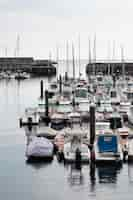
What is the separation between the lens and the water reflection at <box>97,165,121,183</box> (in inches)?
1050

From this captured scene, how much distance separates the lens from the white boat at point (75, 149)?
1138 inches

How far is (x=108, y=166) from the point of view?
28359 mm

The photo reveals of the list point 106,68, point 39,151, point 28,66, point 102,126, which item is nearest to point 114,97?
point 102,126

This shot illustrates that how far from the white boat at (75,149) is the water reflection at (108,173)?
1.41 m

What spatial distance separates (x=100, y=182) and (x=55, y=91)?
39.0 meters

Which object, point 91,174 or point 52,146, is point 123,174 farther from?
point 52,146

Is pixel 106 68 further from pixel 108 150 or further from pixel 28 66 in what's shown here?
pixel 108 150

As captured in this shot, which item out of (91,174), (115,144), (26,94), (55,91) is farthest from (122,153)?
(26,94)

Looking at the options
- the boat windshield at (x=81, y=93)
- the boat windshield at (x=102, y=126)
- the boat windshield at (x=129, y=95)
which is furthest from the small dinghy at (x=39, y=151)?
the boat windshield at (x=129, y=95)

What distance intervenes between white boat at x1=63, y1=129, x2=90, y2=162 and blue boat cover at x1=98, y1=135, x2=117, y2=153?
3.14 ft

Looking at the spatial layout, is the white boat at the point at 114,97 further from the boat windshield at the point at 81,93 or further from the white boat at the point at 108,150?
the white boat at the point at 108,150

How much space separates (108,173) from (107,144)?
2.49 m

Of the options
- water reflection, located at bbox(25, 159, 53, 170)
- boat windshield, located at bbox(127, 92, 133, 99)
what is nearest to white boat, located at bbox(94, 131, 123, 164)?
water reflection, located at bbox(25, 159, 53, 170)

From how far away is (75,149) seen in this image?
29.5 m
